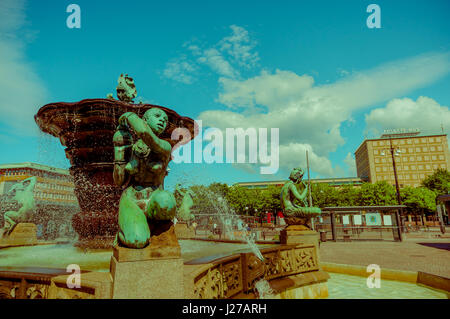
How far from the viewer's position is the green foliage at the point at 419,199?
52.9 metres

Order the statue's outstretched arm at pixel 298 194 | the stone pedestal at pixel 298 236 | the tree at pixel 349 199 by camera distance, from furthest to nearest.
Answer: the tree at pixel 349 199
the statue's outstretched arm at pixel 298 194
the stone pedestal at pixel 298 236

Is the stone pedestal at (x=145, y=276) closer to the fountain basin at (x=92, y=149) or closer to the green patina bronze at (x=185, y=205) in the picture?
the fountain basin at (x=92, y=149)

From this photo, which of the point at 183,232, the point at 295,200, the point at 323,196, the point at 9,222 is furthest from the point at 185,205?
the point at 323,196

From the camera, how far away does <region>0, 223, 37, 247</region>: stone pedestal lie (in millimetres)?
8017

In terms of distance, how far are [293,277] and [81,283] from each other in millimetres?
4087

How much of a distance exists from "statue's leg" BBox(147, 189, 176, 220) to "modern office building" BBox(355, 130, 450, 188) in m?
97.1

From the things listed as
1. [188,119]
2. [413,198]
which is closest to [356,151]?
[413,198]

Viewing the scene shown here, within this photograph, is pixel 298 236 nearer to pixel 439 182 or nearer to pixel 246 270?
pixel 246 270

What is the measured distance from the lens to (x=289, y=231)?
20.6ft

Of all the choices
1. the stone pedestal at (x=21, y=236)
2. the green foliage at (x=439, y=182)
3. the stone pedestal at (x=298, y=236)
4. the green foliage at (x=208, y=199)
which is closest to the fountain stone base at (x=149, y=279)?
the stone pedestal at (x=298, y=236)

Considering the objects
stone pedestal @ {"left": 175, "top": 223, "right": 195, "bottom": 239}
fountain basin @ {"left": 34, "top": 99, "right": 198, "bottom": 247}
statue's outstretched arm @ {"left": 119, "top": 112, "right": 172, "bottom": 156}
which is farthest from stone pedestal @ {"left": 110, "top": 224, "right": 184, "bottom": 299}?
stone pedestal @ {"left": 175, "top": 223, "right": 195, "bottom": 239}

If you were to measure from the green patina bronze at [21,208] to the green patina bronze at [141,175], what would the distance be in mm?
7098

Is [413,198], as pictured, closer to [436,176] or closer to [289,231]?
[436,176]

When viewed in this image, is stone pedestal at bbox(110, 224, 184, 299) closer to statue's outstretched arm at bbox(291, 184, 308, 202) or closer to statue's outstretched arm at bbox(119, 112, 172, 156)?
statue's outstretched arm at bbox(119, 112, 172, 156)
